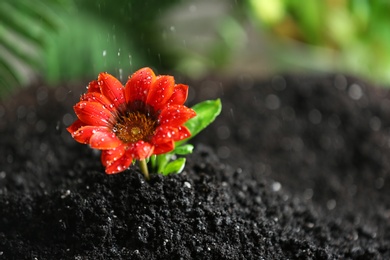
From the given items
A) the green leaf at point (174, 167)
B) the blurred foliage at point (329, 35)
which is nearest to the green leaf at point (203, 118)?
the green leaf at point (174, 167)

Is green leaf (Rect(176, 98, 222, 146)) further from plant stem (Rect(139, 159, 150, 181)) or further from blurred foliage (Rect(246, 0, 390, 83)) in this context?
blurred foliage (Rect(246, 0, 390, 83))

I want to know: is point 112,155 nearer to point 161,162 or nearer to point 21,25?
point 161,162

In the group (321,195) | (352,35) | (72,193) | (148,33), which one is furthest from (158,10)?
(72,193)

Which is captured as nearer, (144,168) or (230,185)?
(144,168)

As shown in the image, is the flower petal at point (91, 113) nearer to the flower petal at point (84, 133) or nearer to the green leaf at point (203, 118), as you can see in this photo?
the flower petal at point (84, 133)

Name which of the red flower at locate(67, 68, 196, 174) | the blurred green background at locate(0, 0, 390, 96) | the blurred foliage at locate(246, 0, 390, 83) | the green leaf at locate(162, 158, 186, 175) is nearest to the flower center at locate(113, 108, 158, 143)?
the red flower at locate(67, 68, 196, 174)

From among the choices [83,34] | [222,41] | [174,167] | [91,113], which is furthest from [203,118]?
[222,41]

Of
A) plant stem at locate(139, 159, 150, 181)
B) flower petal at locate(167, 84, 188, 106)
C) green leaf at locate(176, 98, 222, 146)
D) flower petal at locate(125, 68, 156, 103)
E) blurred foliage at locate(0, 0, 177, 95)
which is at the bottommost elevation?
blurred foliage at locate(0, 0, 177, 95)
